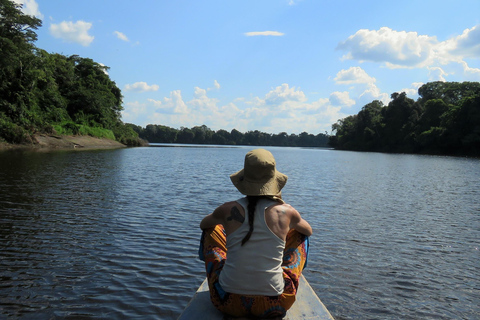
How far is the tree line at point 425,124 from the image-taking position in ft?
246

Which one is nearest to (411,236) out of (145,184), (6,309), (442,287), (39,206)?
(442,287)

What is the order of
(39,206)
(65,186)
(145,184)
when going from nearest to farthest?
(39,206)
(65,186)
(145,184)

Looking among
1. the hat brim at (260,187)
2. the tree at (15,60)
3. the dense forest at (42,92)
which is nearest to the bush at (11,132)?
the dense forest at (42,92)

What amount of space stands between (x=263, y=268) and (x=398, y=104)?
115 metres

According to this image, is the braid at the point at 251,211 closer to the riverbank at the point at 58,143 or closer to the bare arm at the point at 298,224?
the bare arm at the point at 298,224

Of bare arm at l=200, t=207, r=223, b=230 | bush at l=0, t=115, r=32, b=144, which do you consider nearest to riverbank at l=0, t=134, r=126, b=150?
bush at l=0, t=115, r=32, b=144

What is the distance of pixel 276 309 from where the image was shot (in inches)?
140

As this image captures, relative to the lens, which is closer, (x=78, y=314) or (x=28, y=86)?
(x=78, y=314)

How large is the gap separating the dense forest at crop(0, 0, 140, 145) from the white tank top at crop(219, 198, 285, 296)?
41.4 metres

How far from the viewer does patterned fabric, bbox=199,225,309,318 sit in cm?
352

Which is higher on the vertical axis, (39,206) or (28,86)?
(28,86)

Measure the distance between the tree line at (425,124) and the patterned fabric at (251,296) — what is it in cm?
7843

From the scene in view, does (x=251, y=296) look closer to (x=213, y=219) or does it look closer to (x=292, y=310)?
(x=292, y=310)

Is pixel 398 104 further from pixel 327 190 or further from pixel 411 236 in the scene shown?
pixel 411 236
